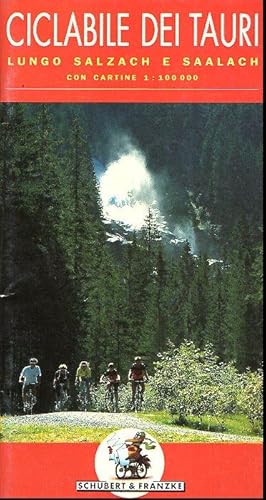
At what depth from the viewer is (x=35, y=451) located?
14289 mm

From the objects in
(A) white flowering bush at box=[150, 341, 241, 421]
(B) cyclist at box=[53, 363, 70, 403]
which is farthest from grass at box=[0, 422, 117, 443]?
(A) white flowering bush at box=[150, 341, 241, 421]

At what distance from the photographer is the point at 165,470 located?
14.2 m

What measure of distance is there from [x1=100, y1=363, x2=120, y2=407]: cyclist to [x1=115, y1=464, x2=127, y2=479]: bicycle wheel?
939mm

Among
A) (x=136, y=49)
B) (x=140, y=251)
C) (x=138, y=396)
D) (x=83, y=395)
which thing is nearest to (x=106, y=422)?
(x=83, y=395)

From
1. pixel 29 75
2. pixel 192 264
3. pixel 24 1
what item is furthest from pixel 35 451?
pixel 24 1

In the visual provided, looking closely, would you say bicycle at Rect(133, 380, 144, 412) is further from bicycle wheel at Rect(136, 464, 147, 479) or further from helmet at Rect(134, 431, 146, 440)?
bicycle wheel at Rect(136, 464, 147, 479)

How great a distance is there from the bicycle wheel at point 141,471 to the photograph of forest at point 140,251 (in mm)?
931

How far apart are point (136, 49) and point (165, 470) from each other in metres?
5.21

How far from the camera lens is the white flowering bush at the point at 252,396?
14430mm

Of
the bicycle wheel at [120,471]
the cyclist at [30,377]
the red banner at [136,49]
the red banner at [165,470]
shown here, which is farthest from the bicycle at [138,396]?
the red banner at [136,49]

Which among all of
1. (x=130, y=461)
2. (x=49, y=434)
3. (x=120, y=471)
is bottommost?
(x=120, y=471)

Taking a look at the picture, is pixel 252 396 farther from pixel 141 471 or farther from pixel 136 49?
pixel 136 49

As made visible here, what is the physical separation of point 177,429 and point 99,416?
1005 mm

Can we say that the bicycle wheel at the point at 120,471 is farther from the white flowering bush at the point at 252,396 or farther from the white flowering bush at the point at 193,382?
the white flowering bush at the point at 252,396
